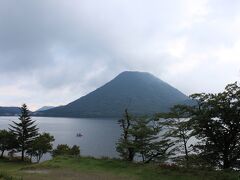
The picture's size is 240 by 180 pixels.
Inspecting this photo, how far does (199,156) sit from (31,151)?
32.7m

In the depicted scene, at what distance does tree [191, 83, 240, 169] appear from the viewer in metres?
19.5

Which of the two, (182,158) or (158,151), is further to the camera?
(158,151)

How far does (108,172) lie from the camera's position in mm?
19297

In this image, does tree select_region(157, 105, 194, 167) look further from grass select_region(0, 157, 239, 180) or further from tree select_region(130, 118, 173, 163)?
grass select_region(0, 157, 239, 180)

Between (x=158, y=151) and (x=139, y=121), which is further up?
(x=139, y=121)

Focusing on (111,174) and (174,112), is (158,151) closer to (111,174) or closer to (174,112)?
(174,112)

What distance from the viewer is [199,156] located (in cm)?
2077

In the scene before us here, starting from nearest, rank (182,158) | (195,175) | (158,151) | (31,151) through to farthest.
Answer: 1. (195,175)
2. (182,158)
3. (158,151)
4. (31,151)

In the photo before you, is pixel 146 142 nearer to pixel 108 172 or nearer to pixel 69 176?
pixel 108 172

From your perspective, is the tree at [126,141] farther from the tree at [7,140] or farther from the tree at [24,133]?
the tree at [7,140]

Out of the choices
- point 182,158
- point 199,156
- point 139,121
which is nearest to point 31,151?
point 139,121

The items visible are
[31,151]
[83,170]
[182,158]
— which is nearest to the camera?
[83,170]

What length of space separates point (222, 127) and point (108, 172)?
772 centimetres

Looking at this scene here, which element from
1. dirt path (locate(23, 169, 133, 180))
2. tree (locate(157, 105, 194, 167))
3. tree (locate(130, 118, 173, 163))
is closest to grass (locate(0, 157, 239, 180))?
dirt path (locate(23, 169, 133, 180))
